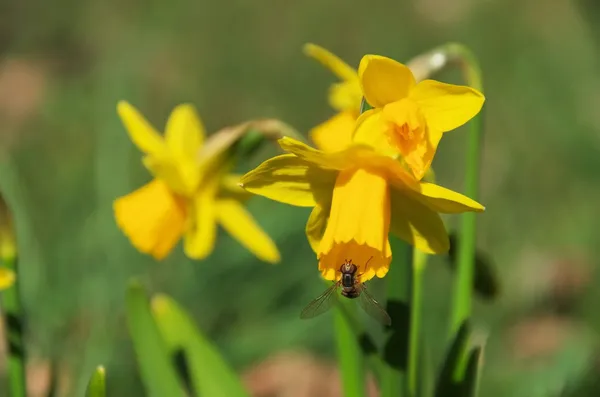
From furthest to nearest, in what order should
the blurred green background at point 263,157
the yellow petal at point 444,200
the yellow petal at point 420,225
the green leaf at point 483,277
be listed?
1. the blurred green background at point 263,157
2. the green leaf at point 483,277
3. the yellow petal at point 420,225
4. the yellow petal at point 444,200

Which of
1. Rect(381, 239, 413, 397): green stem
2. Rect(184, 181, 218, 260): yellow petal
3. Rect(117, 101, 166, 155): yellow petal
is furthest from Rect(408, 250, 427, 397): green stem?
Rect(117, 101, 166, 155): yellow petal

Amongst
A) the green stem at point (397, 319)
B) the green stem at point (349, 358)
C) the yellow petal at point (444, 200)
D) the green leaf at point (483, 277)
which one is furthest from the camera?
the green leaf at point (483, 277)

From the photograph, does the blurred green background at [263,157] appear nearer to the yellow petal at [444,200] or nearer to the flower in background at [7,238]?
the yellow petal at [444,200]

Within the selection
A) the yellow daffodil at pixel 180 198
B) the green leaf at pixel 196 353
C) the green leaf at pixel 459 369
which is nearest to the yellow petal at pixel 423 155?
the green leaf at pixel 459 369

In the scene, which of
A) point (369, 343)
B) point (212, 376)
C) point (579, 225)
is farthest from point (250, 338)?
point (579, 225)

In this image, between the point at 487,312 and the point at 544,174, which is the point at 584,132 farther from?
the point at 487,312

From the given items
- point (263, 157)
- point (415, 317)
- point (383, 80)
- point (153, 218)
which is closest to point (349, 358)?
point (415, 317)

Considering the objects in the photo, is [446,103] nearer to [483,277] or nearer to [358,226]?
[358,226]
